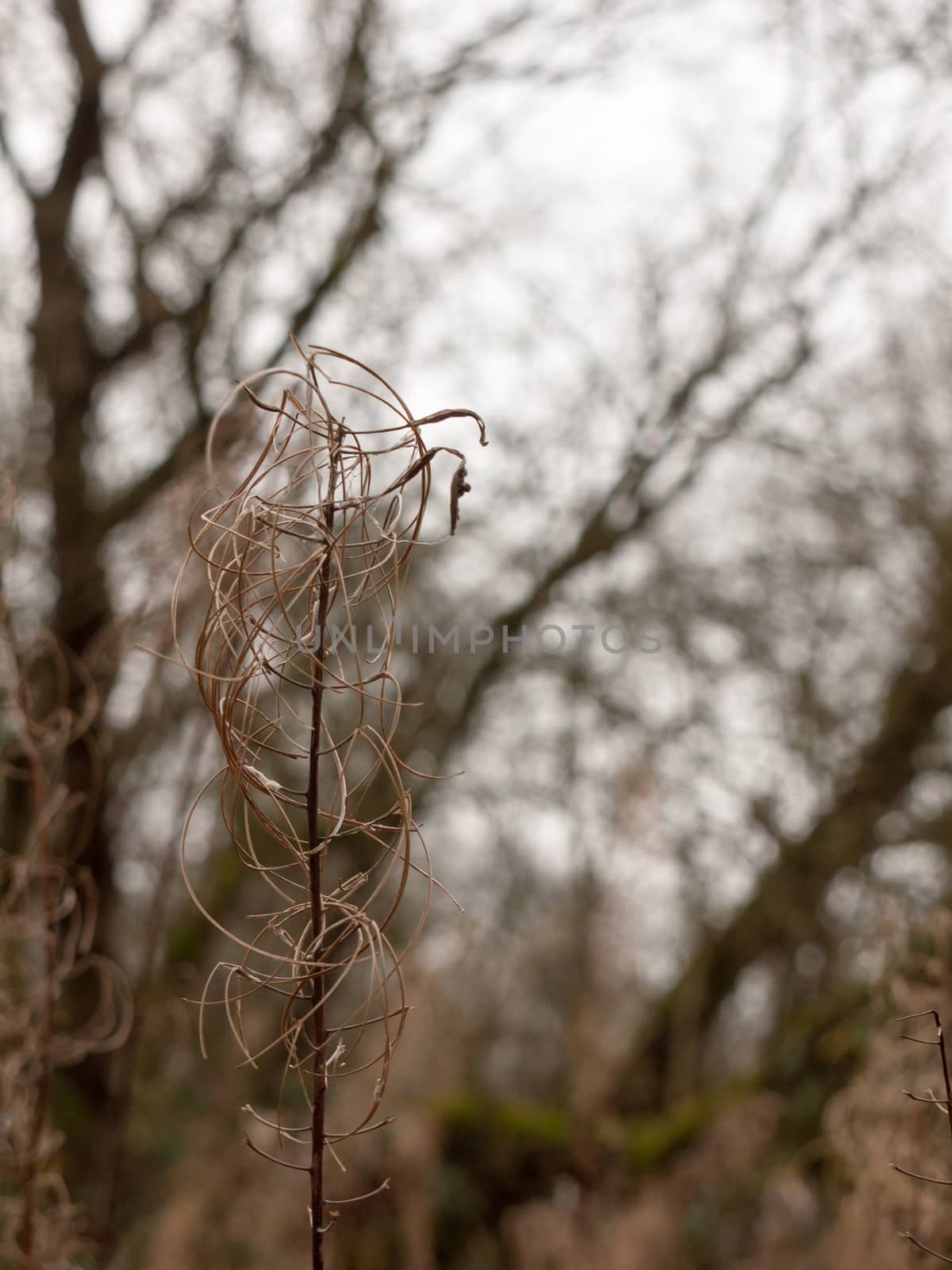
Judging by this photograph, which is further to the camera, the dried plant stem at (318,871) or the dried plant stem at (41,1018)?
the dried plant stem at (41,1018)

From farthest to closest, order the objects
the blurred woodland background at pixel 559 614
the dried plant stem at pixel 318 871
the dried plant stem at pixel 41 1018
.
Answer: the blurred woodland background at pixel 559 614 → the dried plant stem at pixel 41 1018 → the dried plant stem at pixel 318 871

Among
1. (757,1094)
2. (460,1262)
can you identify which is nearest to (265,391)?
(757,1094)

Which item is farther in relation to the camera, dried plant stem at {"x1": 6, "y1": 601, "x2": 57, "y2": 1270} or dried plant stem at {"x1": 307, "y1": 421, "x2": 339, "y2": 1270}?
dried plant stem at {"x1": 6, "y1": 601, "x2": 57, "y2": 1270}

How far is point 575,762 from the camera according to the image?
562cm

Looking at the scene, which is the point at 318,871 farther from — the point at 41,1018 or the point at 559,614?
the point at 559,614

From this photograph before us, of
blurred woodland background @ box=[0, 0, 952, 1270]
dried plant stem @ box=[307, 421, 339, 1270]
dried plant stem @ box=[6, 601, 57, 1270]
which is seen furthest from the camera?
blurred woodland background @ box=[0, 0, 952, 1270]

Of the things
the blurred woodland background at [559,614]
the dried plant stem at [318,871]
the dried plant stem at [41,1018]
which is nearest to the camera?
the dried plant stem at [318,871]

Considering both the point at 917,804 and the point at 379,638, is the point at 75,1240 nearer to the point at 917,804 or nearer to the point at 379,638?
the point at 379,638

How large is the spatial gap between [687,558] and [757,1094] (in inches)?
97.1

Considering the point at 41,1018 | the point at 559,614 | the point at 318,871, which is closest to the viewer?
the point at 318,871

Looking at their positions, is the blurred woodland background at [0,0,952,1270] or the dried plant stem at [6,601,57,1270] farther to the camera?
the blurred woodland background at [0,0,952,1270]

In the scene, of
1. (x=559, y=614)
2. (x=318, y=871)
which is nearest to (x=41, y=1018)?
(x=318, y=871)

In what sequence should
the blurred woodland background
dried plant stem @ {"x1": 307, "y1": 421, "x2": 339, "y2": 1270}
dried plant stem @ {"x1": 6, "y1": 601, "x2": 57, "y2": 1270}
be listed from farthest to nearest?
1. the blurred woodland background
2. dried plant stem @ {"x1": 6, "y1": 601, "x2": 57, "y2": 1270}
3. dried plant stem @ {"x1": 307, "y1": 421, "x2": 339, "y2": 1270}

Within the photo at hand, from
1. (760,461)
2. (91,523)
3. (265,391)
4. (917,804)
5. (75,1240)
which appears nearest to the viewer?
(75,1240)
